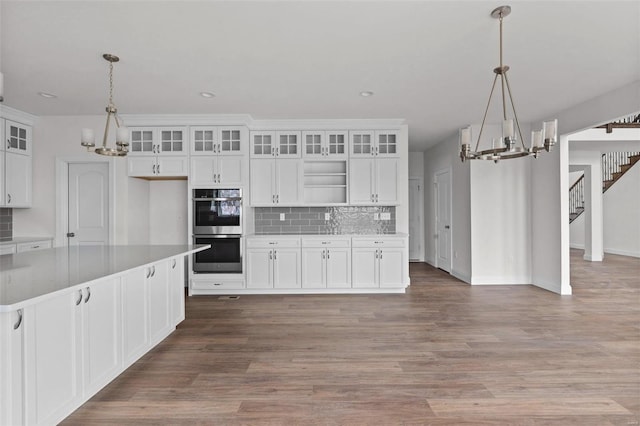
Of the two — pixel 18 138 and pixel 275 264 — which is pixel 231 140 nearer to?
pixel 275 264

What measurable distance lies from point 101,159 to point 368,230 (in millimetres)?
4144

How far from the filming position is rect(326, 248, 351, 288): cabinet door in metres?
5.01

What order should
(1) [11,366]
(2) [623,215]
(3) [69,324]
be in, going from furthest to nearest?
(2) [623,215] < (3) [69,324] < (1) [11,366]

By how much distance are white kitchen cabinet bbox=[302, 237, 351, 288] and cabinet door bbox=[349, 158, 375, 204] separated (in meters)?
0.70

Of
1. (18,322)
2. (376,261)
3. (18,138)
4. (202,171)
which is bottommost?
(376,261)

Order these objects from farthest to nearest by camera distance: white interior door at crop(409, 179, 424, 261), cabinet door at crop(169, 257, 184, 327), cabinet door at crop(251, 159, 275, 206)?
white interior door at crop(409, 179, 424, 261) < cabinet door at crop(251, 159, 275, 206) < cabinet door at crop(169, 257, 184, 327)

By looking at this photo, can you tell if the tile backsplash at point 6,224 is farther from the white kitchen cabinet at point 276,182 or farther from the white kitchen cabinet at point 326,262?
the white kitchen cabinet at point 326,262

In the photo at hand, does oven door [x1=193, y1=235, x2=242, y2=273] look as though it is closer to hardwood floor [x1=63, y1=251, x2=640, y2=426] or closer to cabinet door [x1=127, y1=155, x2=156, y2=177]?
hardwood floor [x1=63, y1=251, x2=640, y2=426]

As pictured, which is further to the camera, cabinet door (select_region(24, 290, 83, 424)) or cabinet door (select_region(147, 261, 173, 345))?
cabinet door (select_region(147, 261, 173, 345))

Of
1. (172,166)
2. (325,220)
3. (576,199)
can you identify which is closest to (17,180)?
(172,166)

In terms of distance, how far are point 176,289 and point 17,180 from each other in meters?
3.09

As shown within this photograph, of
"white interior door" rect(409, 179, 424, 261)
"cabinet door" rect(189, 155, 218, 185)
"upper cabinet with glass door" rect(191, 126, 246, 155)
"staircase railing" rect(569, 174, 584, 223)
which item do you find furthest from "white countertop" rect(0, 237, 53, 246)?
"staircase railing" rect(569, 174, 584, 223)

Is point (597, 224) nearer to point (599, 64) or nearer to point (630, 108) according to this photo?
point (630, 108)

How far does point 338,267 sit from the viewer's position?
502cm
